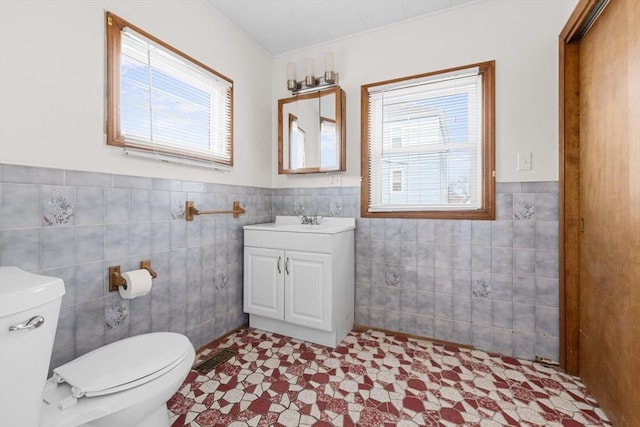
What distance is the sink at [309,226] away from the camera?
210 centimetres

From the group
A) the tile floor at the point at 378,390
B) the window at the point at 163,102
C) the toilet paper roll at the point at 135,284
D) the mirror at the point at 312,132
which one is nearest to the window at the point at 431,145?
A: the mirror at the point at 312,132

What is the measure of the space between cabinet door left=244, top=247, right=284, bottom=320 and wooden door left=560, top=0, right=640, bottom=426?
184cm

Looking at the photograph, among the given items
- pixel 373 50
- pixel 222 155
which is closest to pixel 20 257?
pixel 222 155

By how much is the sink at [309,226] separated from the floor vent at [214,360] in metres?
0.90

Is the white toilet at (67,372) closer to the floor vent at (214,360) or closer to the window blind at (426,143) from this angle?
the floor vent at (214,360)

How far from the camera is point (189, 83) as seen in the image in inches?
77.2

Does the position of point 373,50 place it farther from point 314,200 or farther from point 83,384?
point 83,384

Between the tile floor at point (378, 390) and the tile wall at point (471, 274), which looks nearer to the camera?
the tile floor at point (378, 390)

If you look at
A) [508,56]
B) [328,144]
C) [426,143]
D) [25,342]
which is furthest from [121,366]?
[508,56]

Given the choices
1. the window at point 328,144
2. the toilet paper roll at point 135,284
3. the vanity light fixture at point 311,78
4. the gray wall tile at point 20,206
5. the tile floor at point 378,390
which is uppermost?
the vanity light fixture at point 311,78

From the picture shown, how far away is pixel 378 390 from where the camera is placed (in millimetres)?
1594

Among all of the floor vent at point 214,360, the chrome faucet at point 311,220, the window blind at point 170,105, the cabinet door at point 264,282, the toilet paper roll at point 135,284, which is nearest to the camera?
the toilet paper roll at point 135,284

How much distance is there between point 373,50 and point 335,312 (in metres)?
2.09

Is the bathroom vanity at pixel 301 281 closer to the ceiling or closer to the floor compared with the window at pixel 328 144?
closer to the floor
